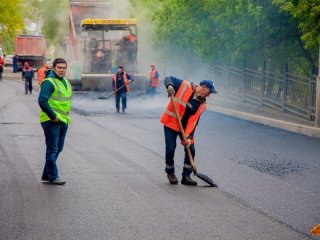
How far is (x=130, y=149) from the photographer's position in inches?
562

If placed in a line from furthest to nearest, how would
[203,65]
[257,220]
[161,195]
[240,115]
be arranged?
Result: [203,65]
[240,115]
[161,195]
[257,220]

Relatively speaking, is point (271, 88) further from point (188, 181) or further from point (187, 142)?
point (187, 142)

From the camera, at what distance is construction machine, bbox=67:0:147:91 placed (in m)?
33.6

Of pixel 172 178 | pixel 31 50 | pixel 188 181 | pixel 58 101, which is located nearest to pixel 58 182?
pixel 58 101

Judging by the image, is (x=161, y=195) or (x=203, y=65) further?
(x=203, y=65)

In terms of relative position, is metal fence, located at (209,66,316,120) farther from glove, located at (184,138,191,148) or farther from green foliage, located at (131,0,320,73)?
glove, located at (184,138,191,148)

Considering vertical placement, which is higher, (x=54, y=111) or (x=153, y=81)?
(x=54, y=111)

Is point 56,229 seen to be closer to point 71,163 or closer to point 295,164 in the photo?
point 71,163

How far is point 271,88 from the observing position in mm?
25734

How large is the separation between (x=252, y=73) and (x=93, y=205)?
20.0m

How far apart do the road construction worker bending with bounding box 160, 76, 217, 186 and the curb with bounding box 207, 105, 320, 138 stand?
8532 mm

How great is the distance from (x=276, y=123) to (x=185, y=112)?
10780 millimetres

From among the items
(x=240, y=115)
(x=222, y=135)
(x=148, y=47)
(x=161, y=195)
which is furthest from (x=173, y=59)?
(x=161, y=195)

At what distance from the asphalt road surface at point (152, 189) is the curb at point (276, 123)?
801mm
